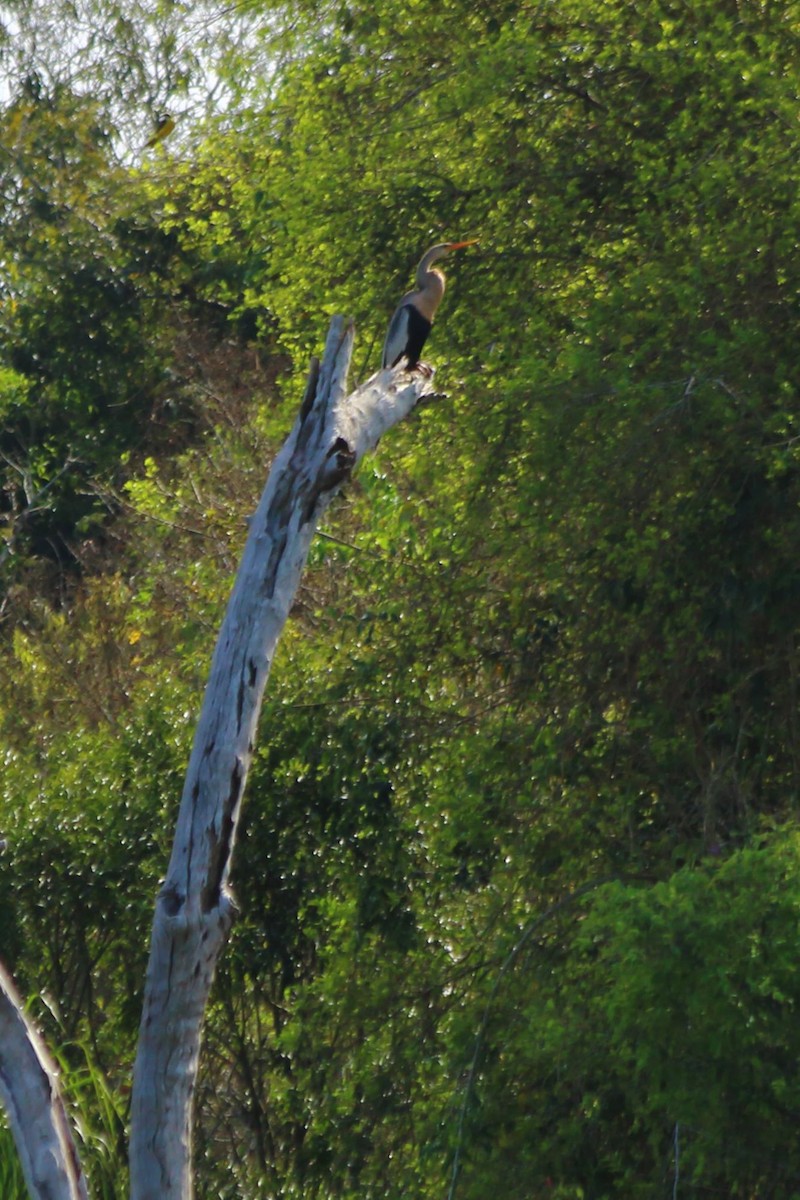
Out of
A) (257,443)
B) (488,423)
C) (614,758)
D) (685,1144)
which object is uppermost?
(257,443)

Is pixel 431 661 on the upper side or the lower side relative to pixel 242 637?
upper

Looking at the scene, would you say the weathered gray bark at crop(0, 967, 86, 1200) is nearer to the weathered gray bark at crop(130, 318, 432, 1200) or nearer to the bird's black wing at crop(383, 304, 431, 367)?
the weathered gray bark at crop(130, 318, 432, 1200)

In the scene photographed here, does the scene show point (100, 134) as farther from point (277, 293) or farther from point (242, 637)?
point (242, 637)

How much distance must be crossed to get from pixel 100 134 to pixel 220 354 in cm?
300

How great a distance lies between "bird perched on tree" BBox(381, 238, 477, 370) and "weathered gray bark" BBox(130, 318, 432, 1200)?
1.36 m

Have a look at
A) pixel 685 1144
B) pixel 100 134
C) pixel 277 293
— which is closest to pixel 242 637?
pixel 685 1144

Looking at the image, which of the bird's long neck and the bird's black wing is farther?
the bird's long neck

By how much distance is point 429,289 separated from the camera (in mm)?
4789

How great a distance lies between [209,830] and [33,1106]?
0.45 m

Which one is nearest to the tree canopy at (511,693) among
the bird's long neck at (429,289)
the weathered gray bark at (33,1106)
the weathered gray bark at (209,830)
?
the bird's long neck at (429,289)

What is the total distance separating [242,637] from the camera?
8.19ft

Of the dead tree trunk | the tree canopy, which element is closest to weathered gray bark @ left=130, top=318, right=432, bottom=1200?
the dead tree trunk

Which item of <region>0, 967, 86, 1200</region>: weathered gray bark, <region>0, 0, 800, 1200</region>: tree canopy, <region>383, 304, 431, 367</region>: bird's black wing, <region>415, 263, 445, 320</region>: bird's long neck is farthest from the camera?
<region>415, 263, 445, 320</region>: bird's long neck

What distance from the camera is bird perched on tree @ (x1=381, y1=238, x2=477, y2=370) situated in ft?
13.9
